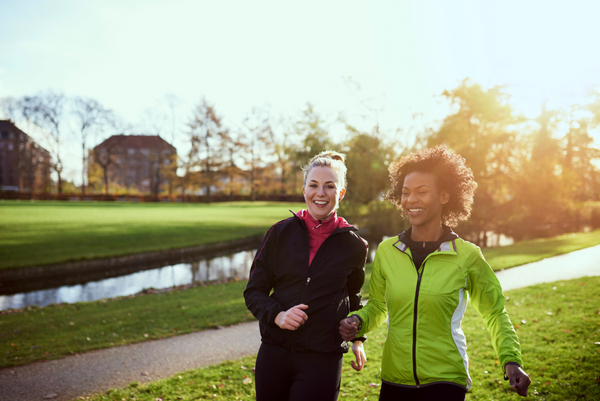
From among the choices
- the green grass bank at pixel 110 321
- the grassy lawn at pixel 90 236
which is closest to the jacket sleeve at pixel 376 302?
the green grass bank at pixel 110 321

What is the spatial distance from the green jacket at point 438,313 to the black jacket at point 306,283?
23 centimetres

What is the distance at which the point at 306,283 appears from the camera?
2.17 metres

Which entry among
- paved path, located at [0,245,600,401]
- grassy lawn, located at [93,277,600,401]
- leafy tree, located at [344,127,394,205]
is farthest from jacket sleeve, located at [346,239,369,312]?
leafy tree, located at [344,127,394,205]

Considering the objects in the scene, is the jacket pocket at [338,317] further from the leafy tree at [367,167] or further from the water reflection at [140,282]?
the leafy tree at [367,167]

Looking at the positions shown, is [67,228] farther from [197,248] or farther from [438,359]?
[438,359]

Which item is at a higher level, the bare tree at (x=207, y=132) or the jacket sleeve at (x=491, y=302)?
the bare tree at (x=207, y=132)

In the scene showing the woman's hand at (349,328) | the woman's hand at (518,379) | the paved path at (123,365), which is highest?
the woman's hand at (349,328)

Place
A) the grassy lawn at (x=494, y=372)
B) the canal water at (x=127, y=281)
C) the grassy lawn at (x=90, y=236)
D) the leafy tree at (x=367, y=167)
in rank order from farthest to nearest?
the leafy tree at (x=367, y=167) → the grassy lawn at (x=90, y=236) → the canal water at (x=127, y=281) → the grassy lawn at (x=494, y=372)

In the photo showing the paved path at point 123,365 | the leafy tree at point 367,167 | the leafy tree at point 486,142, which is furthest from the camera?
the leafy tree at point 486,142

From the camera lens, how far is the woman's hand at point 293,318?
77.0 inches

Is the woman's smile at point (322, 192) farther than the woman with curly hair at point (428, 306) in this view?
Yes

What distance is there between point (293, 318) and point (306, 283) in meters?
0.26

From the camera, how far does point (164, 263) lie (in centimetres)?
1686

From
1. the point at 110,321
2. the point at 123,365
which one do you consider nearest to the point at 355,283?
the point at 123,365
